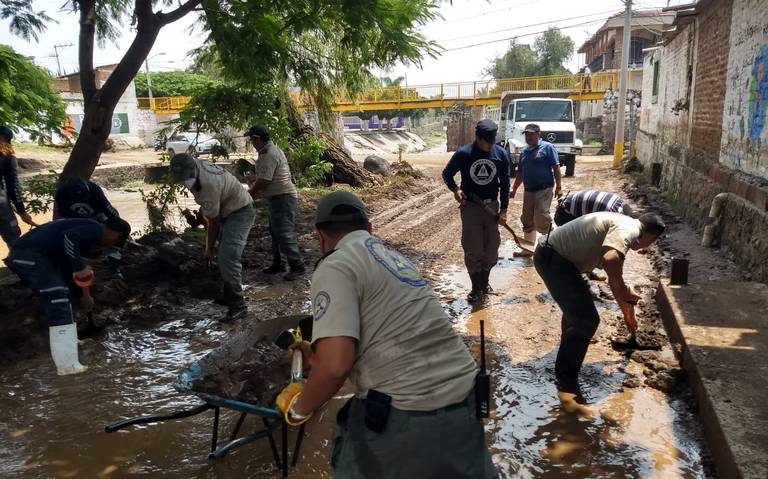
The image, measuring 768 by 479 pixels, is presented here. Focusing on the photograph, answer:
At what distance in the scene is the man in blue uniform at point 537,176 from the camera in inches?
294

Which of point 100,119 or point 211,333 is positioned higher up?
point 100,119

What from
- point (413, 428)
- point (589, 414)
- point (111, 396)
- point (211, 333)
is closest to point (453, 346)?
point (413, 428)

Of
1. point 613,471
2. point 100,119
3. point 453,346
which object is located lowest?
point 613,471

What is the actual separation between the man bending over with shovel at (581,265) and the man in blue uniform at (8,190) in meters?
6.01

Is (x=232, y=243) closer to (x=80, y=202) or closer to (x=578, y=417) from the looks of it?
(x=80, y=202)

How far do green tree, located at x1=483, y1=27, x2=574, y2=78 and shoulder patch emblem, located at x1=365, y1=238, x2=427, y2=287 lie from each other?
4935 cm

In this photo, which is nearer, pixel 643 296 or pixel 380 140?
pixel 643 296

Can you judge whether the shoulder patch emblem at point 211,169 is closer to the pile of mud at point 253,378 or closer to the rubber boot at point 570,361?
the pile of mud at point 253,378

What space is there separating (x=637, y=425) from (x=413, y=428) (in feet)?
7.93

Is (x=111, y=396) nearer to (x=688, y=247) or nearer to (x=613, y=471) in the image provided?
(x=613, y=471)

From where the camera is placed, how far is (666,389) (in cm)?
398

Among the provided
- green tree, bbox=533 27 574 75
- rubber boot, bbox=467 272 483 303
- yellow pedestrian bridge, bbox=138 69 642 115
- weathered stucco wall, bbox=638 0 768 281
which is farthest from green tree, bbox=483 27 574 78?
rubber boot, bbox=467 272 483 303

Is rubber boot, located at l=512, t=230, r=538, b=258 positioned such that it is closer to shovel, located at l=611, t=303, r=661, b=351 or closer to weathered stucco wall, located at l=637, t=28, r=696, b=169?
shovel, located at l=611, t=303, r=661, b=351

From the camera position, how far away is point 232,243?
5.38 metres
